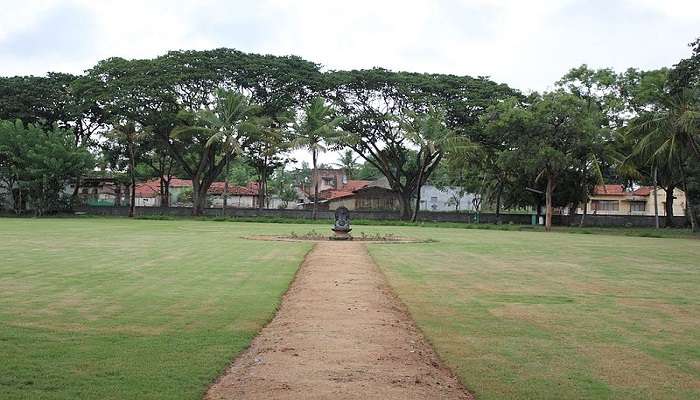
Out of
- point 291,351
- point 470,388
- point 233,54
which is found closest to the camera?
point 470,388

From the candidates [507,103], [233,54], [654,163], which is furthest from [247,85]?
[654,163]

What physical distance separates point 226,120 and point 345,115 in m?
10.1

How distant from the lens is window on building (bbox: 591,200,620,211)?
251 ft

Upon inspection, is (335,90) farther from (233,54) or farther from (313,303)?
(313,303)

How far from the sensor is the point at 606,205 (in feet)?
253

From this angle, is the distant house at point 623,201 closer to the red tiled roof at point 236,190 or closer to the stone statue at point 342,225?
the red tiled roof at point 236,190

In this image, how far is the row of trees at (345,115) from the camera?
45406mm

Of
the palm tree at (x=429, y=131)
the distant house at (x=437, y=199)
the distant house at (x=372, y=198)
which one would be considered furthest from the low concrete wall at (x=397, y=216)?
the distant house at (x=437, y=199)

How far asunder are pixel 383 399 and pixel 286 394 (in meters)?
0.86

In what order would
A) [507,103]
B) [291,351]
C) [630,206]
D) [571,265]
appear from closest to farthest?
[291,351] → [571,265] → [507,103] → [630,206]

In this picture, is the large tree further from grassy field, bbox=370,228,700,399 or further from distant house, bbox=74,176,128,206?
grassy field, bbox=370,228,700,399

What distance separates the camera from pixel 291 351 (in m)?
7.39

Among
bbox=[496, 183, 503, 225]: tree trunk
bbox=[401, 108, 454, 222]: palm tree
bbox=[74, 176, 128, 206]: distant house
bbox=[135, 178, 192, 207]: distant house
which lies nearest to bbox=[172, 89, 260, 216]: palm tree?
bbox=[401, 108, 454, 222]: palm tree

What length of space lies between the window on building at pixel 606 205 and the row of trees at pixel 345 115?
22294 mm
